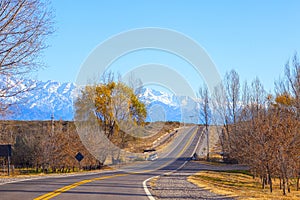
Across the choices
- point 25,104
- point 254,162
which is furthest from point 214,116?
point 25,104

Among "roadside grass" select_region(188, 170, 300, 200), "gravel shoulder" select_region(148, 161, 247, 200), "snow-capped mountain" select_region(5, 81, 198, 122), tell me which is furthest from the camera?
"snow-capped mountain" select_region(5, 81, 198, 122)

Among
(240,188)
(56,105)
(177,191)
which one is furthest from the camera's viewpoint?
A: (56,105)

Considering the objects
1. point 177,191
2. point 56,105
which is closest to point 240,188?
point 177,191

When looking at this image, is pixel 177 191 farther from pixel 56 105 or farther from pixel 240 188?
pixel 56 105

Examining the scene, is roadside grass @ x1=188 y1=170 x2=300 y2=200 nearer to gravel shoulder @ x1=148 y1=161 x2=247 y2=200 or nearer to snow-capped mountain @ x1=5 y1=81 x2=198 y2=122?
gravel shoulder @ x1=148 y1=161 x2=247 y2=200

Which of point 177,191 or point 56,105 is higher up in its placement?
point 56,105

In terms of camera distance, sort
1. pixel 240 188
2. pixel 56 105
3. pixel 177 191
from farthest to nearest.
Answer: pixel 56 105 → pixel 240 188 → pixel 177 191

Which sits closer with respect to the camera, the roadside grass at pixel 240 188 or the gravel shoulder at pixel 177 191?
the gravel shoulder at pixel 177 191

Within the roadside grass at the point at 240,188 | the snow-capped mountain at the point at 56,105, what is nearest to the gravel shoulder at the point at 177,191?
the roadside grass at the point at 240,188

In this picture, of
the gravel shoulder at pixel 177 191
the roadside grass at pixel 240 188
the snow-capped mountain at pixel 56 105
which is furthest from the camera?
the snow-capped mountain at pixel 56 105

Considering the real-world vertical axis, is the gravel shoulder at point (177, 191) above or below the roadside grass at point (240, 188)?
above

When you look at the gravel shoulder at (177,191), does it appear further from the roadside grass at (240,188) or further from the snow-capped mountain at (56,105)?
the snow-capped mountain at (56,105)

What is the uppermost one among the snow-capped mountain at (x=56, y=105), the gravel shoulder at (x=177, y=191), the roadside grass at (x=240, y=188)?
the snow-capped mountain at (x=56, y=105)

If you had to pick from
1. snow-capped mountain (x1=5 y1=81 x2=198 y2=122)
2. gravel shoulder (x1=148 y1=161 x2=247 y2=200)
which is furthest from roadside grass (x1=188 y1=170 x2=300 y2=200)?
snow-capped mountain (x1=5 y1=81 x2=198 y2=122)
